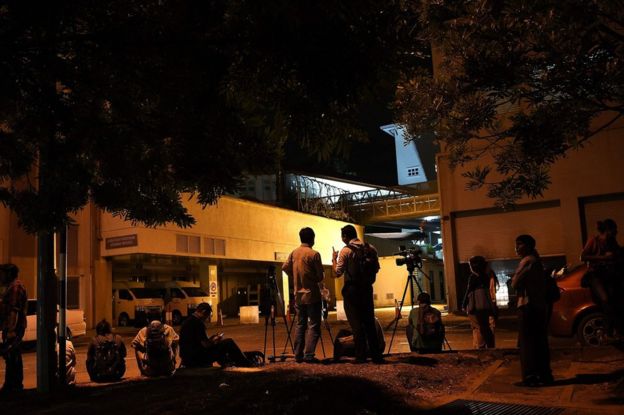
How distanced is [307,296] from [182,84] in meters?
3.42

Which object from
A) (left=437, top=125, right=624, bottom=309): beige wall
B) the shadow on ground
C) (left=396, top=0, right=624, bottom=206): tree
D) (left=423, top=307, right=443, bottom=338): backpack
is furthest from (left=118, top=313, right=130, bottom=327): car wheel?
(left=396, top=0, right=624, bottom=206): tree

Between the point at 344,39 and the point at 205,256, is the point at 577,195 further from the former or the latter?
the point at 344,39

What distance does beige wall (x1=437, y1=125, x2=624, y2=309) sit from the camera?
19.3 metres

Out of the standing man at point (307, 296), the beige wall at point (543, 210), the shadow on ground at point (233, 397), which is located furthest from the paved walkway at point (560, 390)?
the beige wall at point (543, 210)

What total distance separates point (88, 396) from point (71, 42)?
3810mm

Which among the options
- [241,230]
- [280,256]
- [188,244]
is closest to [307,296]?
[188,244]

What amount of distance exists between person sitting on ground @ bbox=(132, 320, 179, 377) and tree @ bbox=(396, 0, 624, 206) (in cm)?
498

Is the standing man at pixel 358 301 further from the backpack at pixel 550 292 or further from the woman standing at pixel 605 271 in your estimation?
the woman standing at pixel 605 271

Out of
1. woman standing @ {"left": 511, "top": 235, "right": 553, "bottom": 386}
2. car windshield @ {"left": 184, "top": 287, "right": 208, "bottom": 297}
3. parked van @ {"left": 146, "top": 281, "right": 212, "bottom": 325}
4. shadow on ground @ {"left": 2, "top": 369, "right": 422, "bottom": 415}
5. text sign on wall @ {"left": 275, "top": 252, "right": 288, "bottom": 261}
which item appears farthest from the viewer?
text sign on wall @ {"left": 275, "top": 252, "right": 288, "bottom": 261}

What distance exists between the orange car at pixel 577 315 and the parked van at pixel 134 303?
1725 cm

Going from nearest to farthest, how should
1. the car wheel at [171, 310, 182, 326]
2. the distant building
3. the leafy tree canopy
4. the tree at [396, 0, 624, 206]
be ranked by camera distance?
1. the leafy tree canopy
2. the tree at [396, 0, 624, 206]
3. the car wheel at [171, 310, 182, 326]
4. the distant building

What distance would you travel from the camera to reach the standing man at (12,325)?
7785 mm

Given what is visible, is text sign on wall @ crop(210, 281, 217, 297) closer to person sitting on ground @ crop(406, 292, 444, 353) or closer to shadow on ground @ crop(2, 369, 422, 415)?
person sitting on ground @ crop(406, 292, 444, 353)

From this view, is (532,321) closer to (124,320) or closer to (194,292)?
(124,320)
